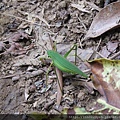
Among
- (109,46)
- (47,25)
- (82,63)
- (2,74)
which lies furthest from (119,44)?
(2,74)

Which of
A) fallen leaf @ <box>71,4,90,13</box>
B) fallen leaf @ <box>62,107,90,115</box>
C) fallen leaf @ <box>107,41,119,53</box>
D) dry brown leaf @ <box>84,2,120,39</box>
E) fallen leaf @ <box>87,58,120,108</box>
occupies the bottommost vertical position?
fallen leaf @ <box>62,107,90,115</box>

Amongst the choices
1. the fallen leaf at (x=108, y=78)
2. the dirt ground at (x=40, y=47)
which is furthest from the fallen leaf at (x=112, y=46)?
the fallen leaf at (x=108, y=78)

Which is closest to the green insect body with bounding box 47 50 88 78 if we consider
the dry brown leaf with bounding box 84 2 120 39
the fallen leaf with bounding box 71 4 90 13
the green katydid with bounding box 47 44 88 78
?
the green katydid with bounding box 47 44 88 78

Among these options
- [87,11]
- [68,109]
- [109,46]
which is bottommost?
[68,109]

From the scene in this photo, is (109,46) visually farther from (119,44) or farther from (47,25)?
(47,25)

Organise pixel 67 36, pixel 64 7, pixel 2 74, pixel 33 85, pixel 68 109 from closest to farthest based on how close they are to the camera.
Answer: pixel 68 109 < pixel 33 85 < pixel 2 74 < pixel 67 36 < pixel 64 7

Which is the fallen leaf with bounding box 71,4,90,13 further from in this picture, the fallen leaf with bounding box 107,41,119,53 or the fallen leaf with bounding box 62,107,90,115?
the fallen leaf with bounding box 62,107,90,115
